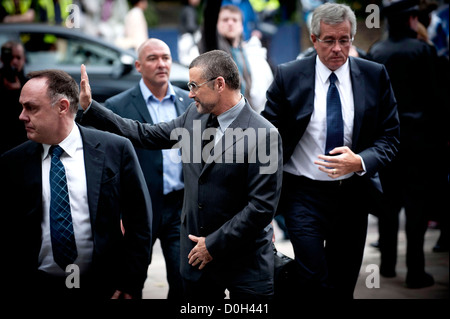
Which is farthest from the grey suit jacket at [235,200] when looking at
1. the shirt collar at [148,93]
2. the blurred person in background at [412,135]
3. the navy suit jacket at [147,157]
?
the blurred person in background at [412,135]

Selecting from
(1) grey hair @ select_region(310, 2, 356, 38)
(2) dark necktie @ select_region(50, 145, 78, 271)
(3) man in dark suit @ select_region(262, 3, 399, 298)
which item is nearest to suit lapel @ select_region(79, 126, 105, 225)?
(2) dark necktie @ select_region(50, 145, 78, 271)

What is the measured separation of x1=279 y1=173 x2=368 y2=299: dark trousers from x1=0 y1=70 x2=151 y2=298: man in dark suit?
3.62 ft

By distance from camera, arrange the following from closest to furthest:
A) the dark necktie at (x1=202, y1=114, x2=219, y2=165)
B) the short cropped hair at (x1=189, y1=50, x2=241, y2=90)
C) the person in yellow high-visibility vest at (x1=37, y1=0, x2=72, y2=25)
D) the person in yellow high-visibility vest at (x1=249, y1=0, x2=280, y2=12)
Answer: the short cropped hair at (x1=189, y1=50, x2=241, y2=90) → the dark necktie at (x1=202, y1=114, x2=219, y2=165) → the person in yellow high-visibility vest at (x1=37, y1=0, x2=72, y2=25) → the person in yellow high-visibility vest at (x1=249, y1=0, x2=280, y2=12)

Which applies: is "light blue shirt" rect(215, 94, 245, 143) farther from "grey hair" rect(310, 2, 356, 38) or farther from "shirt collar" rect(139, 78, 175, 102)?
"shirt collar" rect(139, 78, 175, 102)

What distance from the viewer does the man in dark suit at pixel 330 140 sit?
4.11 metres

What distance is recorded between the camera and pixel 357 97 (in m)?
4.18

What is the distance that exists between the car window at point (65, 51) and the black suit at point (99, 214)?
5.66 meters

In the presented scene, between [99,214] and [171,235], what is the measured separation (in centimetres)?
140

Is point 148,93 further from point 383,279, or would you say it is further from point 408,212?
point 383,279

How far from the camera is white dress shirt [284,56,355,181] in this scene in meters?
4.19

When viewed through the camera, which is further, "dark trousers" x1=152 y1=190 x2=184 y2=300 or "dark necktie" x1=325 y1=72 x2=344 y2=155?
"dark trousers" x1=152 y1=190 x2=184 y2=300

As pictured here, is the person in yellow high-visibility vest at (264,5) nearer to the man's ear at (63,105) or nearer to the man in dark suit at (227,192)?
the man in dark suit at (227,192)
